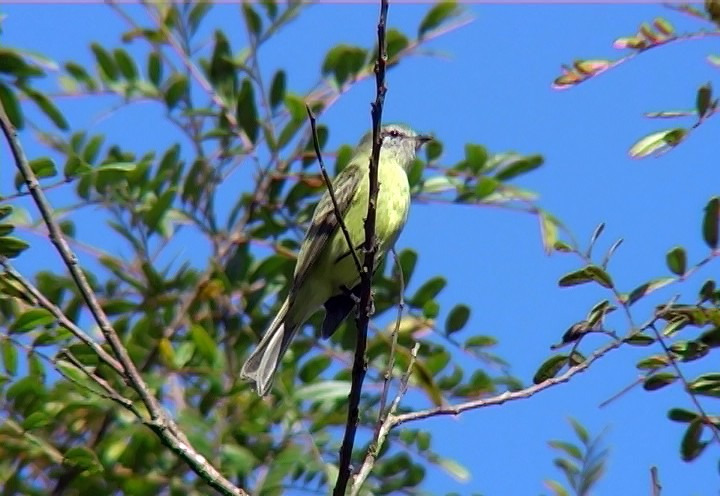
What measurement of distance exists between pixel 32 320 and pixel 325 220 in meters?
1.54

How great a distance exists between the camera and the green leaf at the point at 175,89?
4.46m

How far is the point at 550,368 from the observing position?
2.67 metres

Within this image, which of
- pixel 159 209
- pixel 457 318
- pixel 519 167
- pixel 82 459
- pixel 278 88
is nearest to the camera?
pixel 82 459

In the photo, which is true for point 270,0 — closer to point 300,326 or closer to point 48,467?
point 300,326

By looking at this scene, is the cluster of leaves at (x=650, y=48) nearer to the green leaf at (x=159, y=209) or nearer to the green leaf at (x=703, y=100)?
the green leaf at (x=703, y=100)

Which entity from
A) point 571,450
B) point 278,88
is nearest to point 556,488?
point 571,450

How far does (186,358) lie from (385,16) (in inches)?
75.6

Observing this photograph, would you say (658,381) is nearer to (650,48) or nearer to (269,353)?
(650,48)

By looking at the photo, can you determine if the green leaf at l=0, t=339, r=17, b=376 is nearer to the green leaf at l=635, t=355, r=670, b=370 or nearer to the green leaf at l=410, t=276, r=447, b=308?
the green leaf at l=410, t=276, r=447, b=308

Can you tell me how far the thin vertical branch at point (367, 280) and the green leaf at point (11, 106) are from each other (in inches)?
40.3

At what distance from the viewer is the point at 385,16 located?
231 cm

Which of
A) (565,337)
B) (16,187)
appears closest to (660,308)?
(565,337)

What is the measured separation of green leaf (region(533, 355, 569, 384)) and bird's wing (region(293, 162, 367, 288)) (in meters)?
Answer: 1.42

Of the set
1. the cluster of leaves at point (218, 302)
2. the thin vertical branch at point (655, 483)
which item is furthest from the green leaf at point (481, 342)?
the thin vertical branch at point (655, 483)
